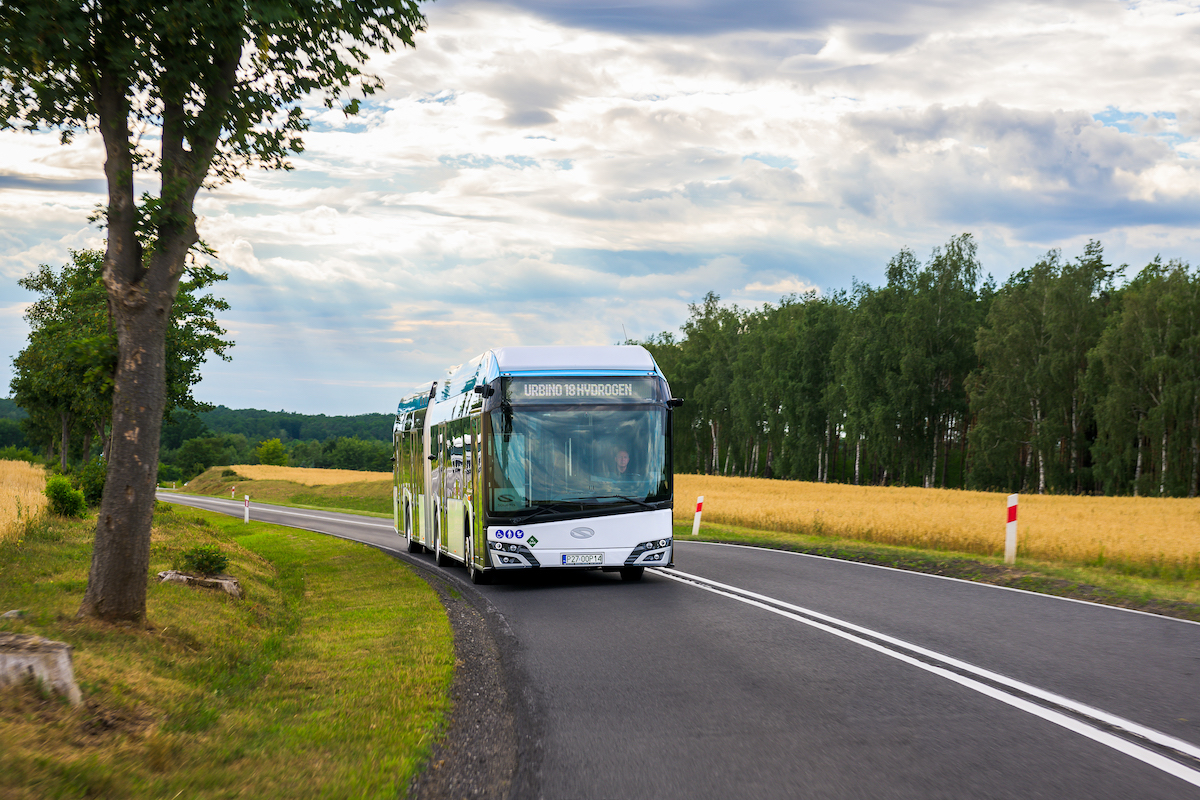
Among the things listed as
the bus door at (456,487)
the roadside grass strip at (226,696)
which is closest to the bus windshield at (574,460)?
the bus door at (456,487)

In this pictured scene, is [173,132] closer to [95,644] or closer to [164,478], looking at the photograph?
[95,644]

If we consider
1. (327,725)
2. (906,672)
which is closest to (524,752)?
(327,725)

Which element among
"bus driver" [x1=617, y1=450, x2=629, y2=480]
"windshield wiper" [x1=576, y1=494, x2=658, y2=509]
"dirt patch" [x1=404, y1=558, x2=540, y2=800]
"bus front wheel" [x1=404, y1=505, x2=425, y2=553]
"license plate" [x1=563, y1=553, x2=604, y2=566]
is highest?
"bus driver" [x1=617, y1=450, x2=629, y2=480]

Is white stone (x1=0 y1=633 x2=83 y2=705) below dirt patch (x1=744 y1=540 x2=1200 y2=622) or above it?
above

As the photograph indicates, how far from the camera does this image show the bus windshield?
535 inches

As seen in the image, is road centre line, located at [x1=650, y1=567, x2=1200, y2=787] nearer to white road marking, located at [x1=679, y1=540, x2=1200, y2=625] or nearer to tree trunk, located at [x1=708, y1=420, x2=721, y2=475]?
white road marking, located at [x1=679, y1=540, x2=1200, y2=625]

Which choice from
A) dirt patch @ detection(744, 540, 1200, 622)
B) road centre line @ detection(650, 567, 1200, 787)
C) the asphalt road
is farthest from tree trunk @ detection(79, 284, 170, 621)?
dirt patch @ detection(744, 540, 1200, 622)

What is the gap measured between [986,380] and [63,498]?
4733 cm

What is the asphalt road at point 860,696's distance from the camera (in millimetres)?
4855

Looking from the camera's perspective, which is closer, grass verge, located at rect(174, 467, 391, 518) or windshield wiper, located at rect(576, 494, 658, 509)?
windshield wiper, located at rect(576, 494, 658, 509)

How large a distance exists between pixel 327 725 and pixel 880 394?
187ft

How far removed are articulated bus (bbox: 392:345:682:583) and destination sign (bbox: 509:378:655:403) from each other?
15mm

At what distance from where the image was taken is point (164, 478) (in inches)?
4811

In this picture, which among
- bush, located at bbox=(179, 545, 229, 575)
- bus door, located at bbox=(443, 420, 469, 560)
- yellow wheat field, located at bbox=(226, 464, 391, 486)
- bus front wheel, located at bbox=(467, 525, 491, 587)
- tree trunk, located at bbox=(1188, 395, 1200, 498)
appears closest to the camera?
bush, located at bbox=(179, 545, 229, 575)
